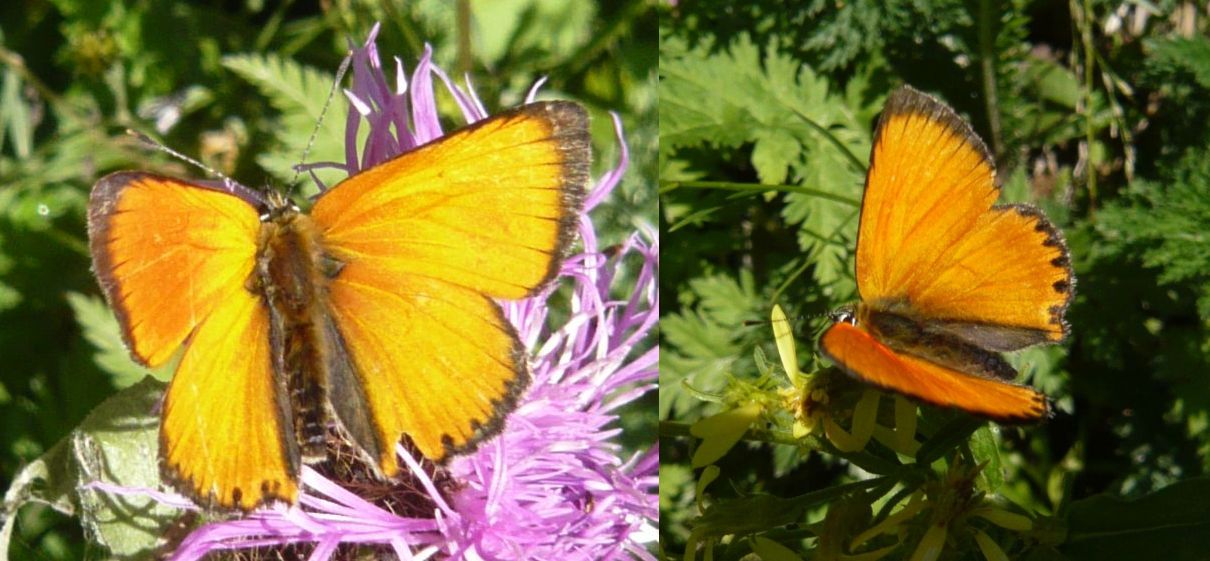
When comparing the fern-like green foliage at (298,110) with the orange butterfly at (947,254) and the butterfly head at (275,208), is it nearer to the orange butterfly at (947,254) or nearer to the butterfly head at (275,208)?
the butterfly head at (275,208)

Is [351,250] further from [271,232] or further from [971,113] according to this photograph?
[971,113]

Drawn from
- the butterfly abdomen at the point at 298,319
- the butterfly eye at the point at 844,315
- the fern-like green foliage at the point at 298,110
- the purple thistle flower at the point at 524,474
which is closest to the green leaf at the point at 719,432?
the purple thistle flower at the point at 524,474

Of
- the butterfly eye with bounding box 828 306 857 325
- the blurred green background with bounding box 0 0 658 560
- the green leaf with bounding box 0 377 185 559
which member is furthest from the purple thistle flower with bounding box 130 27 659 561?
the blurred green background with bounding box 0 0 658 560

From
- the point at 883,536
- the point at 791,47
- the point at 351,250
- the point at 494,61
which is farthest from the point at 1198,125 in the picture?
the point at 351,250

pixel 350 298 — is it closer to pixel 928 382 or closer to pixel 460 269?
pixel 460 269

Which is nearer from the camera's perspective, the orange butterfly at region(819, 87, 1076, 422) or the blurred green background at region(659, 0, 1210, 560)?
the orange butterfly at region(819, 87, 1076, 422)

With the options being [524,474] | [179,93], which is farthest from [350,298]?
[179,93]

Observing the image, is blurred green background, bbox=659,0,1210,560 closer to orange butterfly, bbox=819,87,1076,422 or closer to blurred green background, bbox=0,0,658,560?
blurred green background, bbox=0,0,658,560
